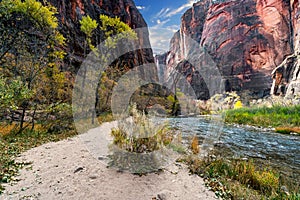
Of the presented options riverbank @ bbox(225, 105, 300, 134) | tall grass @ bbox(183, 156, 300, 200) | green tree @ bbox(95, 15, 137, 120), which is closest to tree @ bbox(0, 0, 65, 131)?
green tree @ bbox(95, 15, 137, 120)

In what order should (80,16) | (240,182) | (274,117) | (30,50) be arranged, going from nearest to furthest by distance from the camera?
(240,182) < (30,50) < (274,117) < (80,16)

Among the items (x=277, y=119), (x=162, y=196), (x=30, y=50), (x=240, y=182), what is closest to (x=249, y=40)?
(x=277, y=119)

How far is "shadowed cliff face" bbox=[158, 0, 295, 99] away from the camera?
135 ft

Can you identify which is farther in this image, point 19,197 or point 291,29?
point 291,29

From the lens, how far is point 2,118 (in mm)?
7348

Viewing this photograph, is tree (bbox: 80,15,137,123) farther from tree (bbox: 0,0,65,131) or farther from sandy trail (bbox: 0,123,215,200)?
sandy trail (bbox: 0,123,215,200)

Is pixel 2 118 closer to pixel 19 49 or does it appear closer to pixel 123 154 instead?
pixel 19 49

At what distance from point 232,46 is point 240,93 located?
578 inches

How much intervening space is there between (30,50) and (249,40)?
5298 cm

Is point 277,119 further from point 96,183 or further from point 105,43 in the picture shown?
point 96,183

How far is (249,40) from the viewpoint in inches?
1826

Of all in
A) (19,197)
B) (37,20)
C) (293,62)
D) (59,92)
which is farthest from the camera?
(293,62)

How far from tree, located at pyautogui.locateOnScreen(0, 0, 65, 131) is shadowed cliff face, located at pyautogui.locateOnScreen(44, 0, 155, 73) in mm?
5335

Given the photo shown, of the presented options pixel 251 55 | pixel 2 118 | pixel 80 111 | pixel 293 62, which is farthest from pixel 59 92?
pixel 251 55
